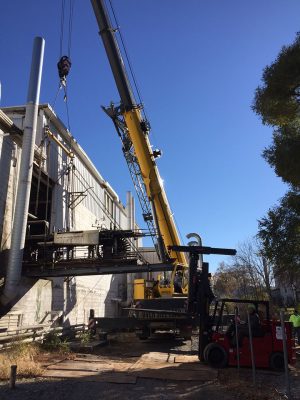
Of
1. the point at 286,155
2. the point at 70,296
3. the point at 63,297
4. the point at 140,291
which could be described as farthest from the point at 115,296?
the point at 286,155

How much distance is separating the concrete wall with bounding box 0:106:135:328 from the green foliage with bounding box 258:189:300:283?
376 inches

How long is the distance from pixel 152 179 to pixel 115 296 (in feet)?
55.2

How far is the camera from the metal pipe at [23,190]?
14.7 metres

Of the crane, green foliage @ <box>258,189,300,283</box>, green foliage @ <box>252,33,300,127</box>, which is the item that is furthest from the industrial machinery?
green foliage @ <box>252,33,300,127</box>

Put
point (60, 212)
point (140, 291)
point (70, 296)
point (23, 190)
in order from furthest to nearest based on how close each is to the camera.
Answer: point (70, 296)
point (60, 212)
point (140, 291)
point (23, 190)

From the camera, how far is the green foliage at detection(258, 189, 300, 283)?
1316 cm

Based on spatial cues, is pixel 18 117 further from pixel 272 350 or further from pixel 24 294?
pixel 272 350

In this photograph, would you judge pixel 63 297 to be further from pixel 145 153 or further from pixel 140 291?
pixel 145 153

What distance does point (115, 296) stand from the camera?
3288cm

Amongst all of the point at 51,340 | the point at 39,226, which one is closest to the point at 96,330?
the point at 51,340

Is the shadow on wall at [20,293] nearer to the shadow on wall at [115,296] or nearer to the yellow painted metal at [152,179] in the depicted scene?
the yellow painted metal at [152,179]

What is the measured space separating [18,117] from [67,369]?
12328mm

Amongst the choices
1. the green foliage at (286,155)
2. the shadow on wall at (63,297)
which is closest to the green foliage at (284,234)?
the green foliage at (286,155)

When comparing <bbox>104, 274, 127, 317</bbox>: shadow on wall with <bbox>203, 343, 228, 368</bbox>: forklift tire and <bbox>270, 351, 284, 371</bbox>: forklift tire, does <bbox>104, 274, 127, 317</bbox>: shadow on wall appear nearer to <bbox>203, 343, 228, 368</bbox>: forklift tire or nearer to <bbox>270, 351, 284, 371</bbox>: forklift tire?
<bbox>203, 343, 228, 368</bbox>: forklift tire
